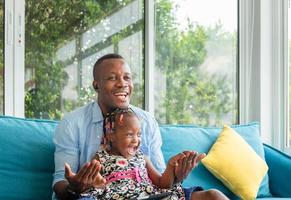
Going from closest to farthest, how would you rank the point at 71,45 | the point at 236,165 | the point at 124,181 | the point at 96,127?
the point at 124,181 < the point at 96,127 < the point at 236,165 < the point at 71,45

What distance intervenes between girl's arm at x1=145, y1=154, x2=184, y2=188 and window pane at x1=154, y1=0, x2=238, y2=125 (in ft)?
3.83

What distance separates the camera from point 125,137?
1845mm

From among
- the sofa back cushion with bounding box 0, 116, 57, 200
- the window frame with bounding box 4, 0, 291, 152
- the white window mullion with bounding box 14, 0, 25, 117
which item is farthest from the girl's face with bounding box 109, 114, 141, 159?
the window frame with bounding box 4, 0, 291, 152

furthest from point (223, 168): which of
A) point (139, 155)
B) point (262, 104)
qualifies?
point (262, 104)

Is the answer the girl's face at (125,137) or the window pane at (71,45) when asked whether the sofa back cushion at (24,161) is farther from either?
the window pane at (71,45)

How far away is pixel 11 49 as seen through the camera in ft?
8.28

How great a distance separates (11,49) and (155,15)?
0.99 metres

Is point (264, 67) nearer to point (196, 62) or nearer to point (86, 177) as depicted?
point (196, 62)

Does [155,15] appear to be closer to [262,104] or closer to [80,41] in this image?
[80,41]

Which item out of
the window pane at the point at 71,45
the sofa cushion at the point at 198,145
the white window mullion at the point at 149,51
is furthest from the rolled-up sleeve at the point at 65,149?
the white window mullion at the point at 149,51

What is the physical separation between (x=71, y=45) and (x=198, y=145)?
0.96 meters

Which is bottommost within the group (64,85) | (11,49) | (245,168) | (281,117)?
(245,168)

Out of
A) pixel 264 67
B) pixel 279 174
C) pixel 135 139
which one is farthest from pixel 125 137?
pixel 264 67

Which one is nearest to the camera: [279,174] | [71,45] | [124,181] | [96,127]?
[124,181]
